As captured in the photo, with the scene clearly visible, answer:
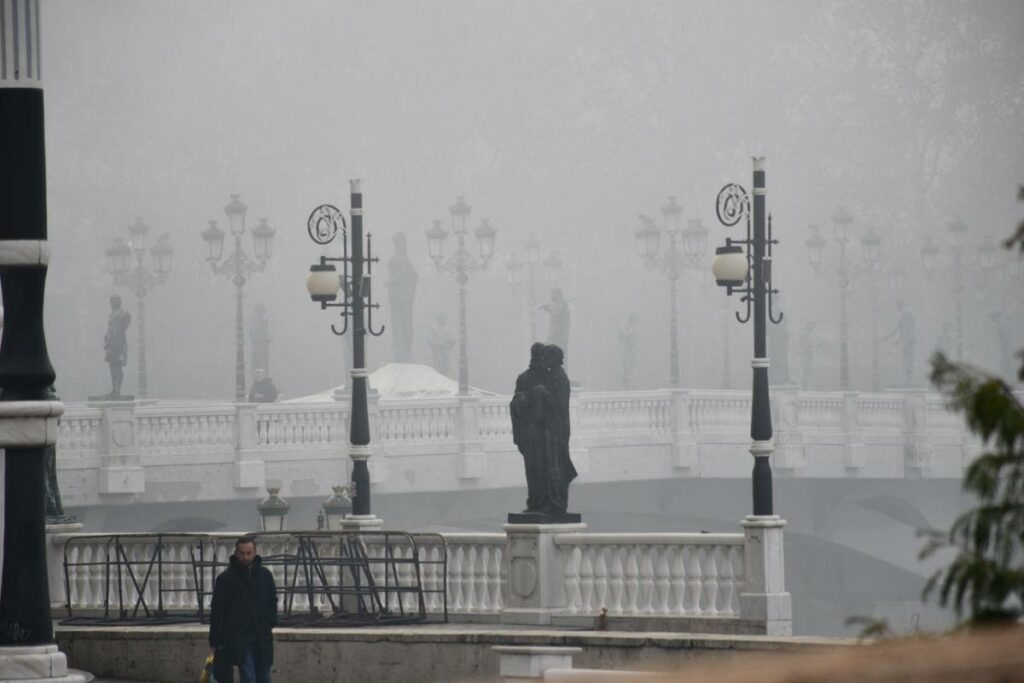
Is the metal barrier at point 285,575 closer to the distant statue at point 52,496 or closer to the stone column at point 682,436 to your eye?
the distant statue at point 52,496

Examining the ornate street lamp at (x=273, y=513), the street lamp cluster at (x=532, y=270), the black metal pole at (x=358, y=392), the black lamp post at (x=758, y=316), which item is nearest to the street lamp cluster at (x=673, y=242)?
the street lamp cluster at (x=532, y=270)

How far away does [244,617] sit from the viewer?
13391 mm

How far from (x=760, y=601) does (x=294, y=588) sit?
4141 millimetres

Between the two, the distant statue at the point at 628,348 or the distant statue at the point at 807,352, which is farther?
the distant statue at the point at 807,352

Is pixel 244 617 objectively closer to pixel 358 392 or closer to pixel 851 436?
pixel 358 392

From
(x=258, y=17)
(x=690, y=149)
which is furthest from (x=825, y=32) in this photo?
(x=258, y=17)

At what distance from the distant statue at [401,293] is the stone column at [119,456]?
13011 mm

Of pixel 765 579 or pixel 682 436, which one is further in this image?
pixel 682 436

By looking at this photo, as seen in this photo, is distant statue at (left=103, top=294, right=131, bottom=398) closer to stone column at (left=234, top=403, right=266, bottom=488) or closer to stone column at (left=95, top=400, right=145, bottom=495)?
stone column at (left=95, top=400, right=145, bottom=495)

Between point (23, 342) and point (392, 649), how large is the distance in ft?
24.1

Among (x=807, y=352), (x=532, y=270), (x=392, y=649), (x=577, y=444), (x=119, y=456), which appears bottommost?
(x=392, y=649)

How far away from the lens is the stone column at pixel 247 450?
38.1 m

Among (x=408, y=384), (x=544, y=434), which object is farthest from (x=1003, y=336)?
(x=544, y=434)

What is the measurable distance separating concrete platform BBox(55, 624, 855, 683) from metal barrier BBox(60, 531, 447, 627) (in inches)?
28.6
